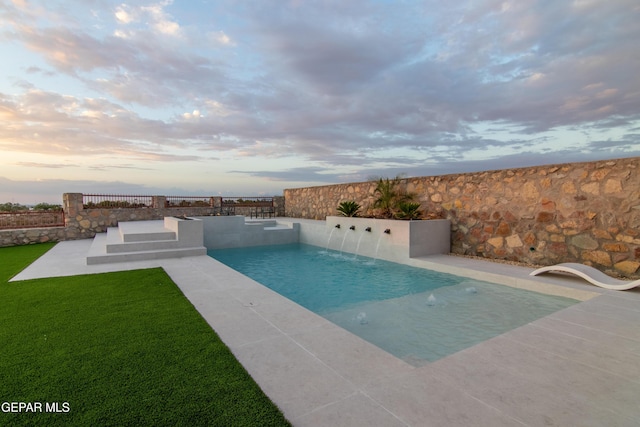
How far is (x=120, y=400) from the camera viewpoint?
6.79 ft

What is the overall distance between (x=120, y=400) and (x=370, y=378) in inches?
70.1

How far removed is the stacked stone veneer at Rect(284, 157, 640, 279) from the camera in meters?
5.83

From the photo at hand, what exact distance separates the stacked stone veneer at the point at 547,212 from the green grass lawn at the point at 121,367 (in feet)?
23.7

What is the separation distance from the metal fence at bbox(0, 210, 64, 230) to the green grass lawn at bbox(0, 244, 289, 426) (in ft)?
33.0

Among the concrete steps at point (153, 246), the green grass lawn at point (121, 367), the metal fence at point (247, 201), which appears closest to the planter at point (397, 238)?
the concrete steps at point (153, 246)

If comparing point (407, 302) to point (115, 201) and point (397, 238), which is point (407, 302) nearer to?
point (397, 238)

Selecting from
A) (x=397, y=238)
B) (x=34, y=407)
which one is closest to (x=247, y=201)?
(x=397, y=238)

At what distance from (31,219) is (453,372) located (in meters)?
15.8

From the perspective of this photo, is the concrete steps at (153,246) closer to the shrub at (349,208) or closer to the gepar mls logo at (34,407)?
the shrub at (349,208)

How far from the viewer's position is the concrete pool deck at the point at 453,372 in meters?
1.96

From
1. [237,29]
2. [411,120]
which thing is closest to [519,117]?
[411,120]

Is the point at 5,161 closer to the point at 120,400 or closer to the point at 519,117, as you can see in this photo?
the point at 120,400

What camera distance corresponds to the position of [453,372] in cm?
247

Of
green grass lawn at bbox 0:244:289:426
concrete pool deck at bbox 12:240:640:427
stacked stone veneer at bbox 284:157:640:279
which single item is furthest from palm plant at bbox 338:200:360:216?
green grass lawn at bbox 0:244:289:426
